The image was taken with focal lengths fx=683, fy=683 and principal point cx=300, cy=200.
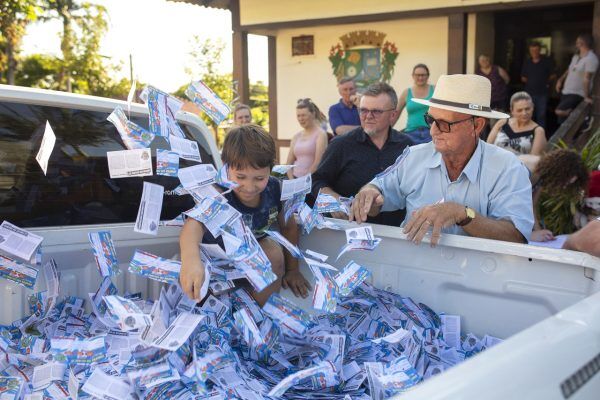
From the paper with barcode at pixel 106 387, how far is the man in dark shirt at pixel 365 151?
222 cm

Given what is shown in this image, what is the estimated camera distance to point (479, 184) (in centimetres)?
335

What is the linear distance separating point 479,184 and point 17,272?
2.15 m

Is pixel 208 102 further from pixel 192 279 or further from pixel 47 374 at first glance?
pixel 47 374

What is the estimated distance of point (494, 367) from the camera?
1610 millimetres

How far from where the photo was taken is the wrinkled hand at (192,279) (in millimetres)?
2678

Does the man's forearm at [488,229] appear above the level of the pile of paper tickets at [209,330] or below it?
above

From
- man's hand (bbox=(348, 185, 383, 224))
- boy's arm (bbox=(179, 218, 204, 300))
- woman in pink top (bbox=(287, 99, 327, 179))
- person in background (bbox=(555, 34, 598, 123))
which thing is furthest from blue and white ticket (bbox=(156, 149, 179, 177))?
person in background (bbox=(555, 34, 598, 123))

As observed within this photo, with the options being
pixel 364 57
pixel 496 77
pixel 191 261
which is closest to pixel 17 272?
pixel 191 261

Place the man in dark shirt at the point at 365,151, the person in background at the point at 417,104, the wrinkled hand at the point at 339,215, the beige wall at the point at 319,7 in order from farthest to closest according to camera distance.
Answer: the beige wall at the point at 319,7 < the person in background at the point at 417,104 < the man in dark shirt at the point at 365,151 < the wrinkled hand at the point at 339,215

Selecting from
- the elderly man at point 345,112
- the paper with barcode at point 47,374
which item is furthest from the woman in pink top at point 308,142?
the paper with barcode at point 47,374

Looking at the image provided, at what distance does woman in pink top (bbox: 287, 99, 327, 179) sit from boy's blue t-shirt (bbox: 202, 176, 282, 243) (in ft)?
13.9

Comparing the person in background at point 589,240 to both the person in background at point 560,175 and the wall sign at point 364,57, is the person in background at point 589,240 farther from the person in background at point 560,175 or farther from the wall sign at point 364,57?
the wall sign at point 364,57

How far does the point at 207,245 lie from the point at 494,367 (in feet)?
5.23

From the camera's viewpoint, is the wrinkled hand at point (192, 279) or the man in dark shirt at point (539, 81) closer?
the wrinkled hand at point (192, 279)
